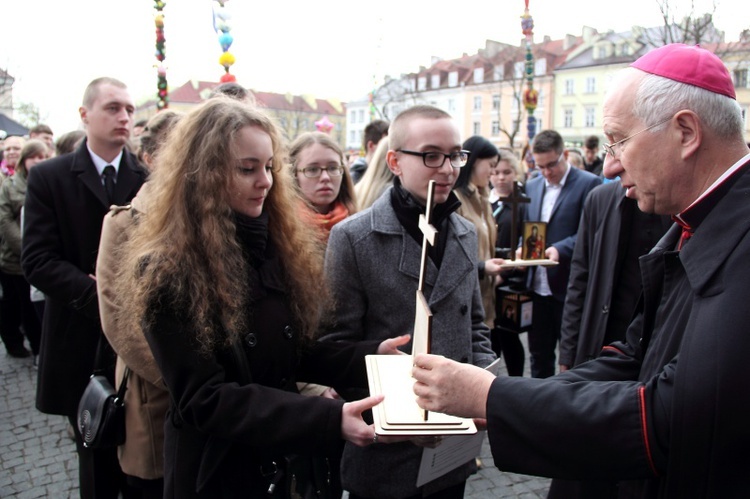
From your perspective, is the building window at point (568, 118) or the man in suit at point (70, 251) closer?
the man in suit at point (70, 251)

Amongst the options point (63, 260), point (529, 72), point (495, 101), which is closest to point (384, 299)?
point (63, 260)

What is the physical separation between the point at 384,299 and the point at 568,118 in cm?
5367

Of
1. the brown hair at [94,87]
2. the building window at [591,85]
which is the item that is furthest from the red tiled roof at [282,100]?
the brown hair at [94,87]

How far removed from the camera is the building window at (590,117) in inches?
1949

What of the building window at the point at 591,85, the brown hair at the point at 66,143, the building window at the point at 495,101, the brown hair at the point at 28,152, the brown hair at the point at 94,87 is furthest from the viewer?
the building window at the point at 495,101

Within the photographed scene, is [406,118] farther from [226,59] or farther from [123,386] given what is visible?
[226,59]

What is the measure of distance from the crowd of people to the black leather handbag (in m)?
0.04

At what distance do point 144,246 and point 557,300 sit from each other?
390 centimetres

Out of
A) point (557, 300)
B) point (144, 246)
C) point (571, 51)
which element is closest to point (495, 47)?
point (571, 51)

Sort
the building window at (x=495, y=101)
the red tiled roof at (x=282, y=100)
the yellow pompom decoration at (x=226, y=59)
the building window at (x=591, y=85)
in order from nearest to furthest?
the yellow pompom decoration at (x=226, y=59) < the building window at (x=591, y=85) < the building window at (x=495, y=101) < the red tiled roof at (x=282, y=100)

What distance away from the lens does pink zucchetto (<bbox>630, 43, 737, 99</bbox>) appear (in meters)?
1.57

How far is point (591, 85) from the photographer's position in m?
49.2

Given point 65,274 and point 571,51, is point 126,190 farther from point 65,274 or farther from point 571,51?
point 571,51

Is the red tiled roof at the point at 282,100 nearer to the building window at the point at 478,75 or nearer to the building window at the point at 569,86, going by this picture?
the building window at the point at 478,75
